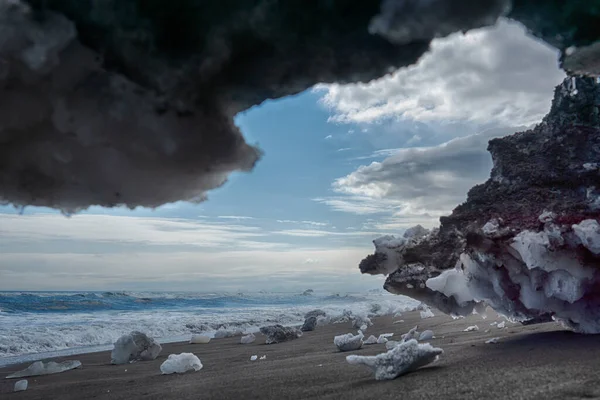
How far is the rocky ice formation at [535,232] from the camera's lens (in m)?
4.01

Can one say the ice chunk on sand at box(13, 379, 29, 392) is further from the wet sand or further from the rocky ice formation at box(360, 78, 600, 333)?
the rocky ice formation at box(360, 78, 600, 333)

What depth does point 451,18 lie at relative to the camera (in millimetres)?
1574

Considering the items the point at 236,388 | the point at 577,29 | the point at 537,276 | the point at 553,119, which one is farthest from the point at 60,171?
the point at 553,119

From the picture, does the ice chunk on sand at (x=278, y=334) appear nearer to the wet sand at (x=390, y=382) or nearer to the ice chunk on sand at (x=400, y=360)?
the wet sand at (x=390, y=382)

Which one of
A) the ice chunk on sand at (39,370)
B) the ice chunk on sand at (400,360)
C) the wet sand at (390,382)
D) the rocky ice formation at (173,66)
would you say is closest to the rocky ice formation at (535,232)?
the wet sand at (390,382)

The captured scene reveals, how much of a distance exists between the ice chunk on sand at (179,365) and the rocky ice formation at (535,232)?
108 inches

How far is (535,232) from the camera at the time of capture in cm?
415

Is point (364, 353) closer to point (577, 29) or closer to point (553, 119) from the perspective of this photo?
point (553, 119)

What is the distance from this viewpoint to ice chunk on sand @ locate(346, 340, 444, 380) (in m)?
3.46

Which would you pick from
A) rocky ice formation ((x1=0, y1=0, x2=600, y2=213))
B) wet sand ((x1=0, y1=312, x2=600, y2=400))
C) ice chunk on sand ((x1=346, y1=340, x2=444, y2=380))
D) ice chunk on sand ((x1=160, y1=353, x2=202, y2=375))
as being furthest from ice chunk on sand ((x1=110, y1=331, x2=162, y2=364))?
rocky ice formation ((x1=0, y1=0, x2=600, y2=213))

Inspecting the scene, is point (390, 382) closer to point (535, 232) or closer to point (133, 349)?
point (535, 232)

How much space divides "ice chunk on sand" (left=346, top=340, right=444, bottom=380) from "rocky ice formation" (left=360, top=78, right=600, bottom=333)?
4.18ft

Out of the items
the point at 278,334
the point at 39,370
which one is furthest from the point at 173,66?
the point at 278,334

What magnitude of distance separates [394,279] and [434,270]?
0.47 meters
